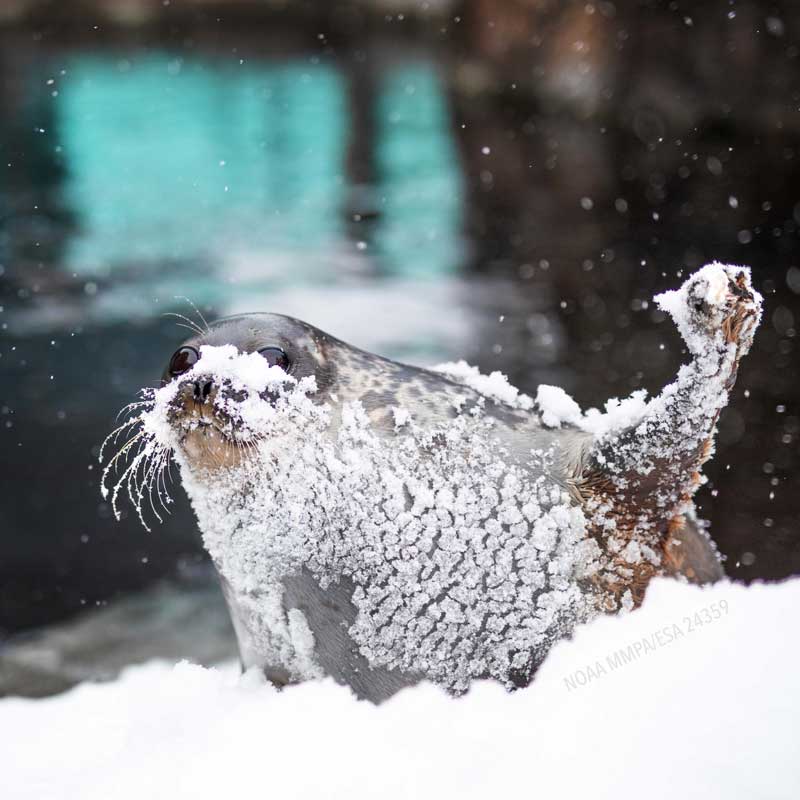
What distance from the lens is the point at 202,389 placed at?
1.79 m

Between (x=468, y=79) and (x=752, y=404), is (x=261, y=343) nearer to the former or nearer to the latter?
(x=752, y=404)

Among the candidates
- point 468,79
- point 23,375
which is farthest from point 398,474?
point 468,79

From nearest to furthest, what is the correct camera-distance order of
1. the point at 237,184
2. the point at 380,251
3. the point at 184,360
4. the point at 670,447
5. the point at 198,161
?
the point at 670,447 < the point at 184,360 < the point at 380,251 < the point at 237,184 < the point at 198,161

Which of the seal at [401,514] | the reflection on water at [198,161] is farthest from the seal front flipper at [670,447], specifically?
the reflection on water at [198,161]

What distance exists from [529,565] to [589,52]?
7.20 meters

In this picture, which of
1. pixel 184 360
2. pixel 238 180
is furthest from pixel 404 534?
pixel 238 180

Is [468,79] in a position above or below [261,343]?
above

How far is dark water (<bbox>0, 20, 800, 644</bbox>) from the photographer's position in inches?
140

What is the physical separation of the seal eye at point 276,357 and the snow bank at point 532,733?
0.61 metres

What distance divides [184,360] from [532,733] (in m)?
0.92

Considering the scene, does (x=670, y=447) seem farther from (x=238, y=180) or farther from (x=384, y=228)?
(x=238, y=180)

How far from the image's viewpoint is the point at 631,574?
1.89 metres

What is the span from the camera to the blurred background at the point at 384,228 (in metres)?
3.38

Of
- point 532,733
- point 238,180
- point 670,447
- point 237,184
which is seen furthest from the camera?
point 238,180
